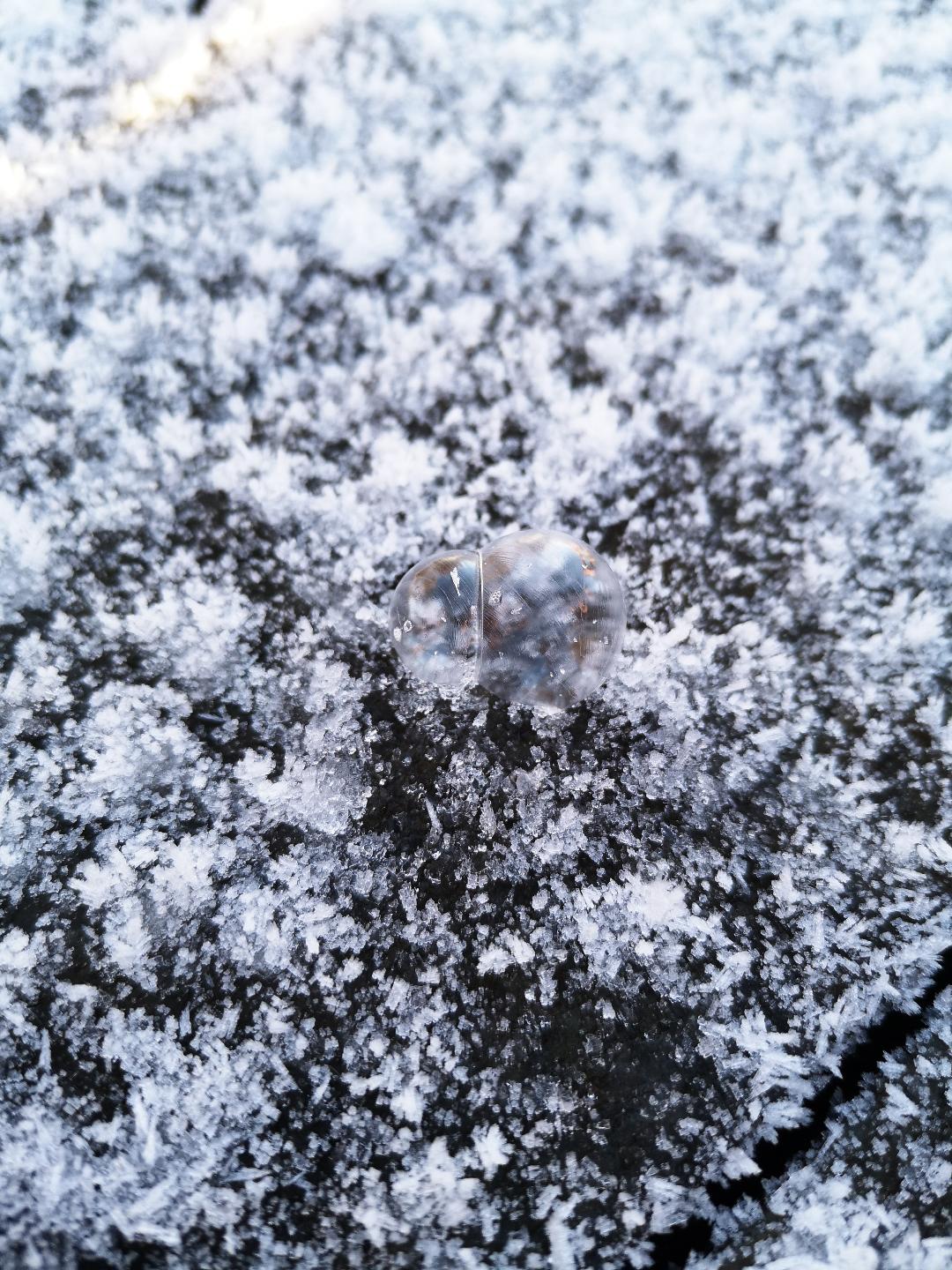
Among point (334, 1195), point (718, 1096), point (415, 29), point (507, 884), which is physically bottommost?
point (334, 1195)

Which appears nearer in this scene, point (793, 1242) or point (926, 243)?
point (793, 1242)

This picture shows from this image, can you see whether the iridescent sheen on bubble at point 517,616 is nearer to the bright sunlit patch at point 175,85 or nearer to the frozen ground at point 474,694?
the frozen ground at point 474,694

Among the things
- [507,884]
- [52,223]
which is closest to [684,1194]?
[507,884]

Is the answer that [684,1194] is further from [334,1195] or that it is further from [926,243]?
[926,243]

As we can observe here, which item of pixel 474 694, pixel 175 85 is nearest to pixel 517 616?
pixel 474 694

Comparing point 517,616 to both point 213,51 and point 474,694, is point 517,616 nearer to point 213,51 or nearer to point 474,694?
point 474,694

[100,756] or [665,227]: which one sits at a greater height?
[665,227]

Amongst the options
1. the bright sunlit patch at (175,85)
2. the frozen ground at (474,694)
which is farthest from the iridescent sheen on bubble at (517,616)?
the bright sunlit patch at (175,85)
